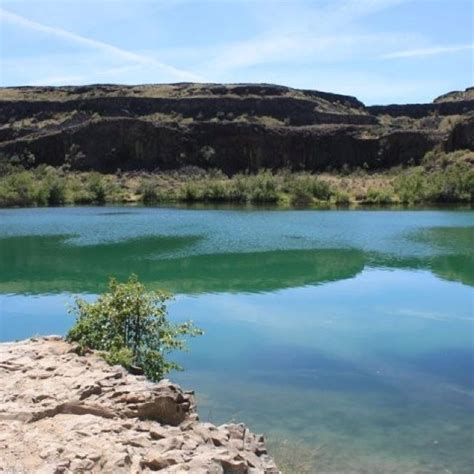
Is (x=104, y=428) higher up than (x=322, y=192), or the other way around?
(x=104, y=428)

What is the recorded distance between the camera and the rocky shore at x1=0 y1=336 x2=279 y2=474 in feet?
28.1

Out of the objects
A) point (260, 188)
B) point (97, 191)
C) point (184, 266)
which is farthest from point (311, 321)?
point (97, 191)

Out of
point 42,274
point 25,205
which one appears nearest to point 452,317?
point 42,274

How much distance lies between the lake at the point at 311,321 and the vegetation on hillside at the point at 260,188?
1695 inches

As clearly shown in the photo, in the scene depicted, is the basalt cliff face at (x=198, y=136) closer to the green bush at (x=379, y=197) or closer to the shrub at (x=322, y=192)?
the green bush at (x=379, y=197)

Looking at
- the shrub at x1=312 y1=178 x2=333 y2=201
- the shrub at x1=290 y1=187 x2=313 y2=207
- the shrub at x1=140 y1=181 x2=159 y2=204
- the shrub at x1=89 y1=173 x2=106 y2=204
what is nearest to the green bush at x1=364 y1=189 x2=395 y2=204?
the shrub at x1=312 y1=178 x2=333 y2=201

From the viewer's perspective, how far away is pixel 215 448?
940 centimetres

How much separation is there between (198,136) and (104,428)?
404 ft

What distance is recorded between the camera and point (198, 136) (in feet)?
428

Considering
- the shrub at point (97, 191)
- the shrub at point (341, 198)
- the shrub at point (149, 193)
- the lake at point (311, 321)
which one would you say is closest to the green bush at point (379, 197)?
the shrub at point (341, 198)

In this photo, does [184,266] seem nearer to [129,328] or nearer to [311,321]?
[311,321]

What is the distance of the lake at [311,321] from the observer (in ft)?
42.4

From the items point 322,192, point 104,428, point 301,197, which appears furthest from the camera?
point 322,192

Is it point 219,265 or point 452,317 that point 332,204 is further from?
point 452,317
